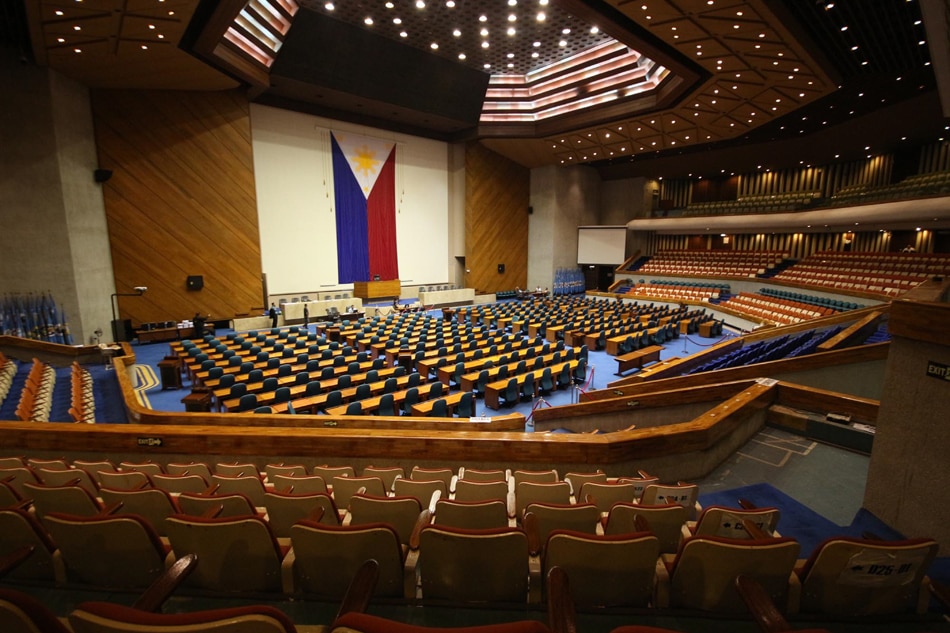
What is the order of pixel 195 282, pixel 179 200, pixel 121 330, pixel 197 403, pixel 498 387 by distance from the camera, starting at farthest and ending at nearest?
1. pixel 195 282
2. pixel 179 200
3. pixel 121 330
4. pixel 498 387
5. pixel 197 403

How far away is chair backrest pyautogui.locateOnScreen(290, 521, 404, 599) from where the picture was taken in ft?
6.28

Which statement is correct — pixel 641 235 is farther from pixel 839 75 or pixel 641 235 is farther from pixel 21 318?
pixel 21 318

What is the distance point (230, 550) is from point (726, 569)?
223 centimetres

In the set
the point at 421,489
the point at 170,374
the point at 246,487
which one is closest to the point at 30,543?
the point at 246,487

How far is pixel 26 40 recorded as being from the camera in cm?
1125

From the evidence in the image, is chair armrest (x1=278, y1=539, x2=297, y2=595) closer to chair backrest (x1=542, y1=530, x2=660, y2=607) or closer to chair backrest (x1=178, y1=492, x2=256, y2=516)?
chair backrest (x1=178, y1=492, x2=256, y2=516)

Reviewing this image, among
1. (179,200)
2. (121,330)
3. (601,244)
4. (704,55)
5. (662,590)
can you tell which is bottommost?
(121,330)

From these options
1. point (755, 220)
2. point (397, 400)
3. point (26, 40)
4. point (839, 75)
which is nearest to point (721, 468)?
point (397, 400)

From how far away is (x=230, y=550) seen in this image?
2.01 m

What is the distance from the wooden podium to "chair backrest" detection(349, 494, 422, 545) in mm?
19375

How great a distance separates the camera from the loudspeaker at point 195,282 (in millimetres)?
16038

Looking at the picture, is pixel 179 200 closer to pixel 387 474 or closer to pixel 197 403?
pixel 197 403

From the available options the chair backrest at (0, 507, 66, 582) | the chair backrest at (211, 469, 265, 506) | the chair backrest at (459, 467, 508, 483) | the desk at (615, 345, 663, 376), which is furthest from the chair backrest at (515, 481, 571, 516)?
the desk at (615, 345, 663, 376)

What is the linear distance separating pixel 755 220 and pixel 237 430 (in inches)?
1019
